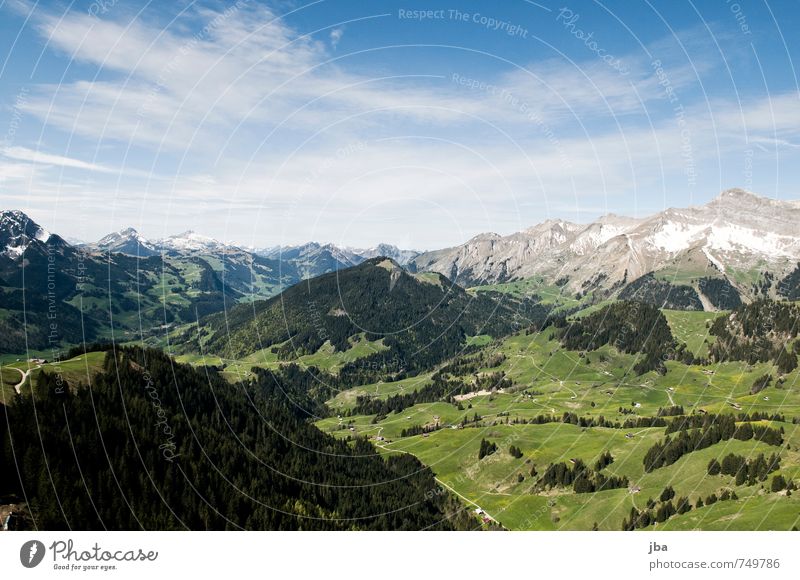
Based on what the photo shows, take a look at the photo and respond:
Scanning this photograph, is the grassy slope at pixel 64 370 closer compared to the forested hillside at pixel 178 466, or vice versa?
the forested hillside at pixel 178 466

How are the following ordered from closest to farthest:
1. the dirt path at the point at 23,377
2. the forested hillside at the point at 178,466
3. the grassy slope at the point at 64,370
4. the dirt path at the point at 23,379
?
the forested hillside at the point at 178,466, the dirt path at the point at 23,377, the dirt path at the point at 23,379, the grassy slope at the point at 64,370

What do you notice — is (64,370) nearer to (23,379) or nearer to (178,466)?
(23,379)

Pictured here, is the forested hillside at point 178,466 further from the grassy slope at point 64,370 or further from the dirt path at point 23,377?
the dirt path at point 23,377

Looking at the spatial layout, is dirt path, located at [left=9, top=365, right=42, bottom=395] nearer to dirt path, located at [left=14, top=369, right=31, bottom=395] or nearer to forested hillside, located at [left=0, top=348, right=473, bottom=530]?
dirt path, located at [left=14, top=369, right=31, bottom=395]

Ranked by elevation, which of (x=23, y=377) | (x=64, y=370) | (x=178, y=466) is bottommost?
Answer: (x=178, y=466)

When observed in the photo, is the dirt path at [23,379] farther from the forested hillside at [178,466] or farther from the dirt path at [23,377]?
the forested hillside at [178,466]

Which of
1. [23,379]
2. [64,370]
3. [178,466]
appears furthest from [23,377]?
[178,466]

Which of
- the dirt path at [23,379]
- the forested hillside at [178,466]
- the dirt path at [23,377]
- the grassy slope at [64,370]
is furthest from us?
the grassy slope at [64,370]

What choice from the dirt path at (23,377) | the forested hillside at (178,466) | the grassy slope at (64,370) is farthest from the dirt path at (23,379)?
the forested hillside at (178,466)

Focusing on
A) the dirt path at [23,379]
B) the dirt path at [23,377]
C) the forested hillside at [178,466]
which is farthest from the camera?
the dirt path at [23,379]

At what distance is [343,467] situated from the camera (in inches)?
6284

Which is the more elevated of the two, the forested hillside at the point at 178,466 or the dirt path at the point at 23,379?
the dirt path at the point at 23,379

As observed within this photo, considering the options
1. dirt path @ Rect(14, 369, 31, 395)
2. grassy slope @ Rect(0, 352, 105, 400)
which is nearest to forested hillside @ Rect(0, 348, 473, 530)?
grassy slope @ Rect(0, 352, 105, 400)
